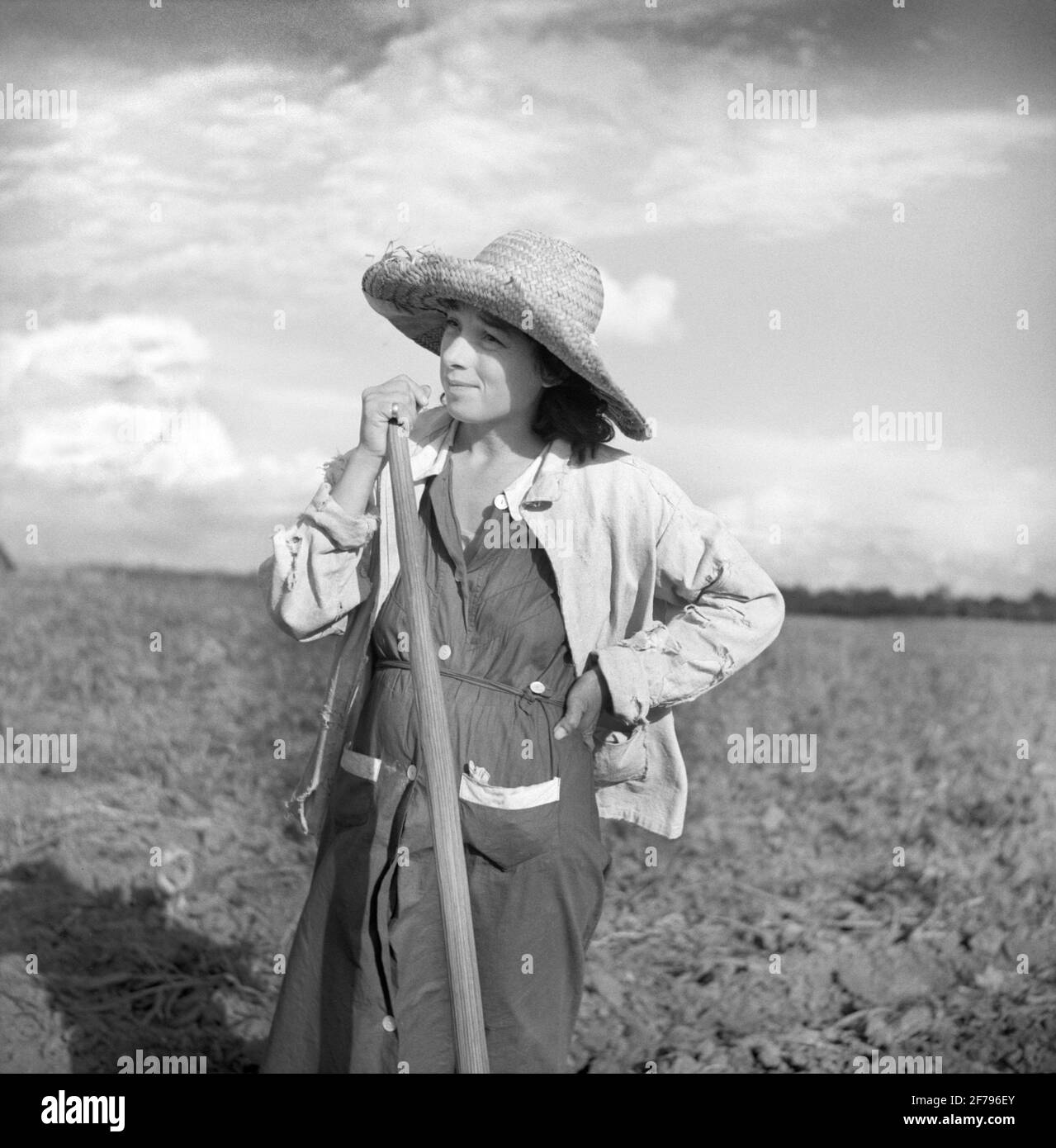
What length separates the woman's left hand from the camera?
2.26m

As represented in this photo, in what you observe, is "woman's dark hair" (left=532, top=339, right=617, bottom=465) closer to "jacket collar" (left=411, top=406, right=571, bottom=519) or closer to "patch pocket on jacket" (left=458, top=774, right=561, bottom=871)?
"jacket collar" (left=411, top=406, right=571, bottom=519)

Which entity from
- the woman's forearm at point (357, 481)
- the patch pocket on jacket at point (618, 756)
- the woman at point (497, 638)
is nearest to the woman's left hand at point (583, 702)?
the woman at point (497, 638)

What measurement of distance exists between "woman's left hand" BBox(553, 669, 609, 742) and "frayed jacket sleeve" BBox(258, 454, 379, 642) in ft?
1.16

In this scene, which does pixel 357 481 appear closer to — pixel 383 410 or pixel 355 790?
pixel 383 410

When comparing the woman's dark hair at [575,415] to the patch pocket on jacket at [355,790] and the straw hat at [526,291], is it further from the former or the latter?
the patch pocket on jacket at [355,790]

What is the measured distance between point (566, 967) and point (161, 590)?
5635 mm

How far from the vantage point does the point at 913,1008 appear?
3.72 meters

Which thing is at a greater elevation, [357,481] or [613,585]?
[357,481]

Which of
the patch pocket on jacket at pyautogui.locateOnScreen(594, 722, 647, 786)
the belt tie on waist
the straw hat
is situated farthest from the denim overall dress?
the straw hat

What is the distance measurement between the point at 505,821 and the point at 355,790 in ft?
0.74

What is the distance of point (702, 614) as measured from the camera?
2.37 metres

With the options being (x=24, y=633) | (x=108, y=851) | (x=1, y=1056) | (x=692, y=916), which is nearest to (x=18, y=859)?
(x=108, y=851)

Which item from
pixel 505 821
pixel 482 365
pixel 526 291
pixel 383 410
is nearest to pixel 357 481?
pixel 383 410

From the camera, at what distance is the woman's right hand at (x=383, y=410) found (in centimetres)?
221
